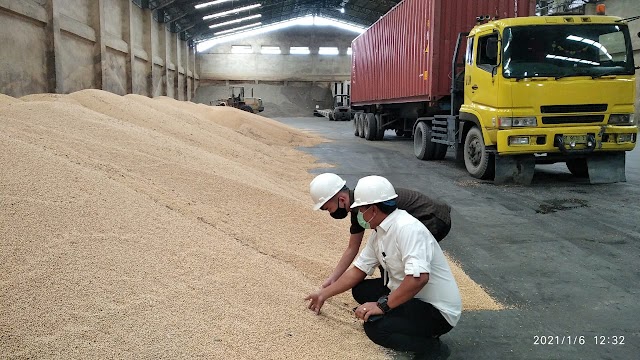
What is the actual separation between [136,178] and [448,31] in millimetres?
8238

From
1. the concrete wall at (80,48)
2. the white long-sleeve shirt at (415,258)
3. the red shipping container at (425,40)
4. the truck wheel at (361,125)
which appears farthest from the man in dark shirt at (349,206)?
the truck wheel at (361,125)

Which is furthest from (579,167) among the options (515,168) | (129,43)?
(129,43)

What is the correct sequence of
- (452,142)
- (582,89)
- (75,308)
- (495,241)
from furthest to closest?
(452,142) < (582,89) < (495,241) < (75,308)

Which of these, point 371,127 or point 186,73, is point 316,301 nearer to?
point 371,127

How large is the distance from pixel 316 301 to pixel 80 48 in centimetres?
1618

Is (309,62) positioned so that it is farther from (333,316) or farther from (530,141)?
(333,316)

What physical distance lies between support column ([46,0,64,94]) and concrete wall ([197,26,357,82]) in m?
29.4

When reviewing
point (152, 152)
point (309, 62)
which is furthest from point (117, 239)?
point (309, 62)

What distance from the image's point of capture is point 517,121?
827cm

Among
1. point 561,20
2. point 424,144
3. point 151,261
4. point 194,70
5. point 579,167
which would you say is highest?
point 194,70

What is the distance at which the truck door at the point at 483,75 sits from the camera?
8.48 metres

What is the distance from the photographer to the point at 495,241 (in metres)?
5.42

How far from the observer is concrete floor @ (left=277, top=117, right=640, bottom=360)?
3.20m

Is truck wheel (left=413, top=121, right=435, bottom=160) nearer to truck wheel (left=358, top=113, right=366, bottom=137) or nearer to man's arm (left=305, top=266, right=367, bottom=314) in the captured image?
truck wheel (left=358, top=113, right=366, bottom=137)
